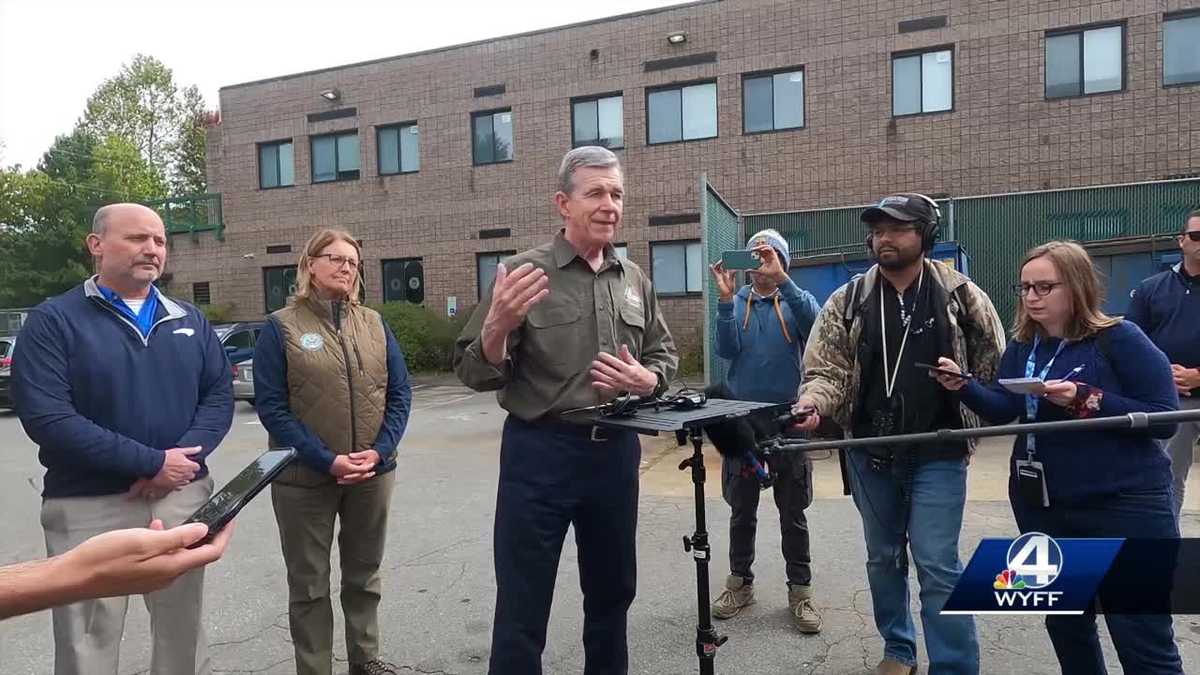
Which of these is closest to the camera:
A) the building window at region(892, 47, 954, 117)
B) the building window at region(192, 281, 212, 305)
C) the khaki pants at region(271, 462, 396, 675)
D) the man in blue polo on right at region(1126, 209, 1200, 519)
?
the khaki pants at region(271, 462, 396, 675)

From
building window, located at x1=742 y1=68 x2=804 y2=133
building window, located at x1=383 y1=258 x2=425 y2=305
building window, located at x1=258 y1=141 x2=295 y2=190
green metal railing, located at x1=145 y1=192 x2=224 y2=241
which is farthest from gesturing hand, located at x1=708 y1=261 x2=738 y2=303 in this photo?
green metal railing, located at x1=145 y1=192 x2=224 y2=241

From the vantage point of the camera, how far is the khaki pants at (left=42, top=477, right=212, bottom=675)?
2.85m

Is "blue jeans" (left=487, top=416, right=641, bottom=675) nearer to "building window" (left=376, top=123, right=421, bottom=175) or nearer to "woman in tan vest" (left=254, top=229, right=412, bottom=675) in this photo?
"woman in tan vest" (left=254, top=229, right=412, bottom=675)

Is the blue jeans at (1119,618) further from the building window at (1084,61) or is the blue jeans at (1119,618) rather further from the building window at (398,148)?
the building window at (398,148)

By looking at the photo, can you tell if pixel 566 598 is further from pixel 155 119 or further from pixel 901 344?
pixel 155 119

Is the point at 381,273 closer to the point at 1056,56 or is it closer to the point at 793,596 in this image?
the point at 1056,56

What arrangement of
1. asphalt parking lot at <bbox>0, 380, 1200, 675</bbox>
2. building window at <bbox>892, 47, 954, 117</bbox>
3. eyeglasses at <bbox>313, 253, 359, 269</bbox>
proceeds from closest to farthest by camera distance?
eyeglasses at <bbox>313, 253, 359, 269</bbox>, asphalt parking lot at <bbox>0, 380, 1200, 675</bbox>, building window at <bbox>892, 47, 954, 117</bbox>

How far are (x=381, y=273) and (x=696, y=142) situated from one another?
9.64 metres

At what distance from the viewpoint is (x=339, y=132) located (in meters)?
22.4

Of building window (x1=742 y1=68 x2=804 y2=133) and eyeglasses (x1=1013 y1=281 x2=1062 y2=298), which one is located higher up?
building window (x1=742 y1=68 x2=804 y2=133)

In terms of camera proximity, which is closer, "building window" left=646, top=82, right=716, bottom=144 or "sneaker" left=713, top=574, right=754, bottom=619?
"sneaker" left=713, top=574, right=754, bottom=619

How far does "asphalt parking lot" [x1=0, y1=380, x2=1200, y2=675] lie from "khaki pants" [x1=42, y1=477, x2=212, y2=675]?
74cm

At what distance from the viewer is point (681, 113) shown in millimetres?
18859

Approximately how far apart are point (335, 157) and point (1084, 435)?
22.6 meters
